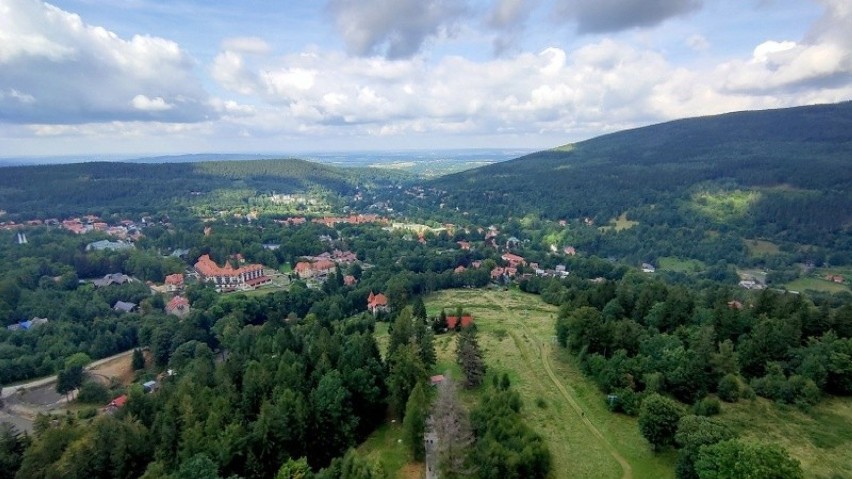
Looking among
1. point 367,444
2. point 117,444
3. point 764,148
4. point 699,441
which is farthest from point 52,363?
point 764,148

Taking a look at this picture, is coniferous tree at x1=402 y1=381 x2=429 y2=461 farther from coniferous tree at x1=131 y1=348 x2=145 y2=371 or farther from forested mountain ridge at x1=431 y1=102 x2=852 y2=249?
forested mountain ridge at x1=431 y1=102 x2=852 y2=249

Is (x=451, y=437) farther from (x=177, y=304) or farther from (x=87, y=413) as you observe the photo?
(x=177, y=304)

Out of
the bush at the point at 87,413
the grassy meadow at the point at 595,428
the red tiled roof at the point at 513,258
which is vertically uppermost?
the grassy meadow at the point at 595,428

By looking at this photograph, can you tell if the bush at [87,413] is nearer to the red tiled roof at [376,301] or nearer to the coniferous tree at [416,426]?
the coniferous tree at [416,426]

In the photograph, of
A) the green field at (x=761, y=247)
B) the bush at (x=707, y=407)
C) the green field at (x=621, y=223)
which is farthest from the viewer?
the green field at (x=621, y=223)

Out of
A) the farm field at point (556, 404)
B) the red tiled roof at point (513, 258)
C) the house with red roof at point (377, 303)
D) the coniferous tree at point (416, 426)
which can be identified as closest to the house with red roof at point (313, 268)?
the house with red roof at point (377, 303)

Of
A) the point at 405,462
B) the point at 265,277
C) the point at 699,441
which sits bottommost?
the point at 265,277

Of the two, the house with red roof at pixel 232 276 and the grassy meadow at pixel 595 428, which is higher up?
the grassy meadow at pixel 595 428

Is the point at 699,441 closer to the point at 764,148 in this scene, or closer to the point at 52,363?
the point at 52,363
